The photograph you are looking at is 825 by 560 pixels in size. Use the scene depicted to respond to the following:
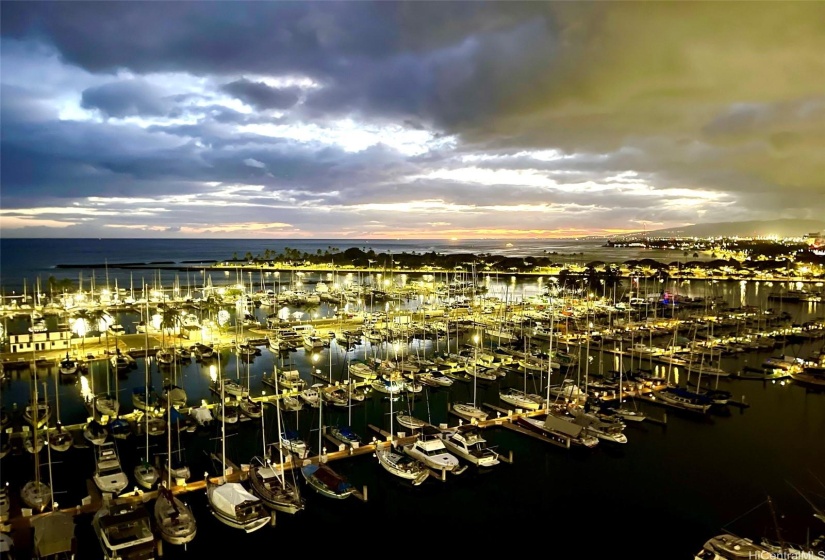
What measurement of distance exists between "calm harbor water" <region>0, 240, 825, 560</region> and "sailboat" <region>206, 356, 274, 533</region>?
1.64ft

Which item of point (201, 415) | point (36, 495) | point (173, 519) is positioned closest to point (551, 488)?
point (173, 519)

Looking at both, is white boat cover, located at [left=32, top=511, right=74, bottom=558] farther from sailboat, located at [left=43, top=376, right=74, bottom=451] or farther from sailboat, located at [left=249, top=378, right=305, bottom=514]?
sailboat, located at [left=43, top=376, right=74, bottom=451]

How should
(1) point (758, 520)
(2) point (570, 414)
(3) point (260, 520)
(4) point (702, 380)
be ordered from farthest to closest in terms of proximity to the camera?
(4) point (702, 380)
(2) point (570, 414)
(1) point (758, 520)
(3) point (260, 520)

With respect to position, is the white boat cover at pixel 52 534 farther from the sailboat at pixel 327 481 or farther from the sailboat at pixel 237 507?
the sailboat at pixel 327 481

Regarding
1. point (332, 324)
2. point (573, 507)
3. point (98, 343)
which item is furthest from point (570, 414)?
point (98, 343)

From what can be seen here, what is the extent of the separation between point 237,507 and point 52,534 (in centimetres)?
447

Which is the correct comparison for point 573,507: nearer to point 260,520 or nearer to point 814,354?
point 260,520

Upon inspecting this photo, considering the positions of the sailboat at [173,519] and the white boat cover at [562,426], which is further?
the white boat cover at [562,426]

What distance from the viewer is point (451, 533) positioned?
1600 centimetres

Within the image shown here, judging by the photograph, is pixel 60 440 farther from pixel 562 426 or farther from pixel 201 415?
pixel 562 426

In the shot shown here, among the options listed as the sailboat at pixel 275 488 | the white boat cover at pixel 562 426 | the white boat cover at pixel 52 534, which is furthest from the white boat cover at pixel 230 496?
the white boat cover at pixel 562 426

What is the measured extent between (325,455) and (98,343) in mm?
26517

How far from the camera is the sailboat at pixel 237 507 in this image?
1500 cm

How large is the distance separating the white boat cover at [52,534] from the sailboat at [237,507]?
3700 mm
